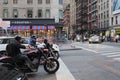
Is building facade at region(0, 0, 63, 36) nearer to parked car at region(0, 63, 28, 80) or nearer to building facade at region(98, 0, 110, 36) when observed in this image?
building facade at region(98, 0, 110, 36)

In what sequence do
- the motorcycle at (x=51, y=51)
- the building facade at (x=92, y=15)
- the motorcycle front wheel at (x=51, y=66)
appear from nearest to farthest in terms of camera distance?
the motorcycle front wheel at (x=51, y=66) < the motorcycle at (x=51, y=51) < the building facade at (x=92, y=15)

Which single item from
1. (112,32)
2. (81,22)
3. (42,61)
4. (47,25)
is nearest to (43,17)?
(47,25)

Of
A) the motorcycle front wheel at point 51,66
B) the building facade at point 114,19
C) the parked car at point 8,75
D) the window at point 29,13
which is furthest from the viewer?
the building facade at point 114,19

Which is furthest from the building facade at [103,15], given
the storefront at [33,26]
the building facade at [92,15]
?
the storefront at [33,26]

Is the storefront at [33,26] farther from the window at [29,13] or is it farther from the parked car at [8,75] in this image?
the parked car at [8,75]

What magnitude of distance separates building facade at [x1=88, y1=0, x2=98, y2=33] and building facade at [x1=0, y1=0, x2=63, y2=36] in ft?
139

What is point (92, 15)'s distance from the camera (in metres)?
106

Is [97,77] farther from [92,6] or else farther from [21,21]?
[92,6]

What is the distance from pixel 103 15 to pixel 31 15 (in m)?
37.4

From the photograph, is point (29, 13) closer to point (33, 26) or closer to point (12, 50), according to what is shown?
point (33, 26)

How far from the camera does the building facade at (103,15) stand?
87688 mm

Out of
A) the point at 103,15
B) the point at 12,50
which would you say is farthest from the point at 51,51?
the point at 103,15

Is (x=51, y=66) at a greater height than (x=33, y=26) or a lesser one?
lesser

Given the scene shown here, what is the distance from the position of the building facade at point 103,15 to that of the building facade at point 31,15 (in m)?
31.9
